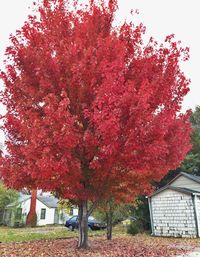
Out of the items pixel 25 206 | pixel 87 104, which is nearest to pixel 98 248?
pixel 87 104

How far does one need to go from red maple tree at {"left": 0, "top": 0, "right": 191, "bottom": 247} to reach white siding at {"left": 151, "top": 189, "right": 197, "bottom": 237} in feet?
32.4

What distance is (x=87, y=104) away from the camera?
30.1 ft

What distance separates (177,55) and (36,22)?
4.99 meters

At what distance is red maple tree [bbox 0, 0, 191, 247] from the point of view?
7.50 metres

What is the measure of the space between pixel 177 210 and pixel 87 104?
43.0ft

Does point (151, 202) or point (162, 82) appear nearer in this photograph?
point (162, 82)

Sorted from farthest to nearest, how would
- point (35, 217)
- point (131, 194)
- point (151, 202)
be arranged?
point (35, 217)
point (151, 202)
point (131, 194)

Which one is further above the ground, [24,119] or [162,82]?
[162,82]

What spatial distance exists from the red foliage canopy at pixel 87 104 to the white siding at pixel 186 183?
12432mm

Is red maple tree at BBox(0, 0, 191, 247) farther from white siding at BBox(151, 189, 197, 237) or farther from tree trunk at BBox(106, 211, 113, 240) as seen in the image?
white siding at BBox(151, 189, 197, 237)

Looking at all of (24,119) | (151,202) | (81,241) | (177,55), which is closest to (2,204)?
(151,202)

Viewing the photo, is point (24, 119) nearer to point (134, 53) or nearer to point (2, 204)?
point (134, 53)

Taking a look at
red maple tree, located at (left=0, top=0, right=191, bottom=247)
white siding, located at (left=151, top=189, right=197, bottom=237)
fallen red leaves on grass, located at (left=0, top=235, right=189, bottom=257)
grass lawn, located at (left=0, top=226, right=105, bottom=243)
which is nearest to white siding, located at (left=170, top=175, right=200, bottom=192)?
white siding, located at (left=151, top=189, right=197, bottom=237)

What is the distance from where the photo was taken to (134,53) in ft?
31.2
